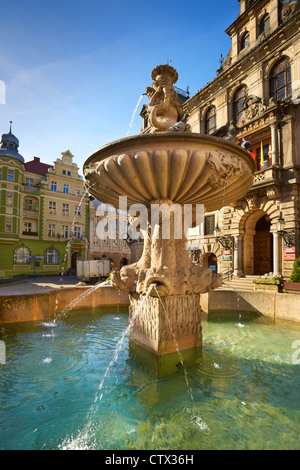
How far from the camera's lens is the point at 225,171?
11.2 feet

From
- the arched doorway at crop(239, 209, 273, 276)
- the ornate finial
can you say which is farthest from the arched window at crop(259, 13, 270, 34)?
the ornate finial

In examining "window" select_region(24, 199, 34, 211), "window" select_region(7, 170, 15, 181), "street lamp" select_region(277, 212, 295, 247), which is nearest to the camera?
"street lamp" select_region(277, 212, 295, 247)

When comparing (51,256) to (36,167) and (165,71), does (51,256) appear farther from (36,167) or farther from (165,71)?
(165,71)

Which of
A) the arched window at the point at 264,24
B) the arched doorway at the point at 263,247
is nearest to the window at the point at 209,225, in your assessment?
the arched doorway at the point at 263,247

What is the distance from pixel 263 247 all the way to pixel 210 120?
10884mm

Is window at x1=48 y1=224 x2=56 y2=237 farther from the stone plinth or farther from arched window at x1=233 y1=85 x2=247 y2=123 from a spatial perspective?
the stone plinth

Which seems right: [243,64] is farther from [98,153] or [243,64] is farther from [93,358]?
[93,358]

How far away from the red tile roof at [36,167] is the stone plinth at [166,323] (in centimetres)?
2907

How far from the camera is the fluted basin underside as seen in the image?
3.20 meters

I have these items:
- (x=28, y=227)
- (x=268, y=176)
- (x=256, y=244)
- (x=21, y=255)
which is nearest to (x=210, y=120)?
(x=268, y=176)

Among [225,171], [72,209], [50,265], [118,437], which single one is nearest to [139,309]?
[118,437]

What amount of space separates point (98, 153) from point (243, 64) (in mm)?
17180

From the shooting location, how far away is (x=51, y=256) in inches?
1092

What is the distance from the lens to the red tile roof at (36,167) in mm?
29284
